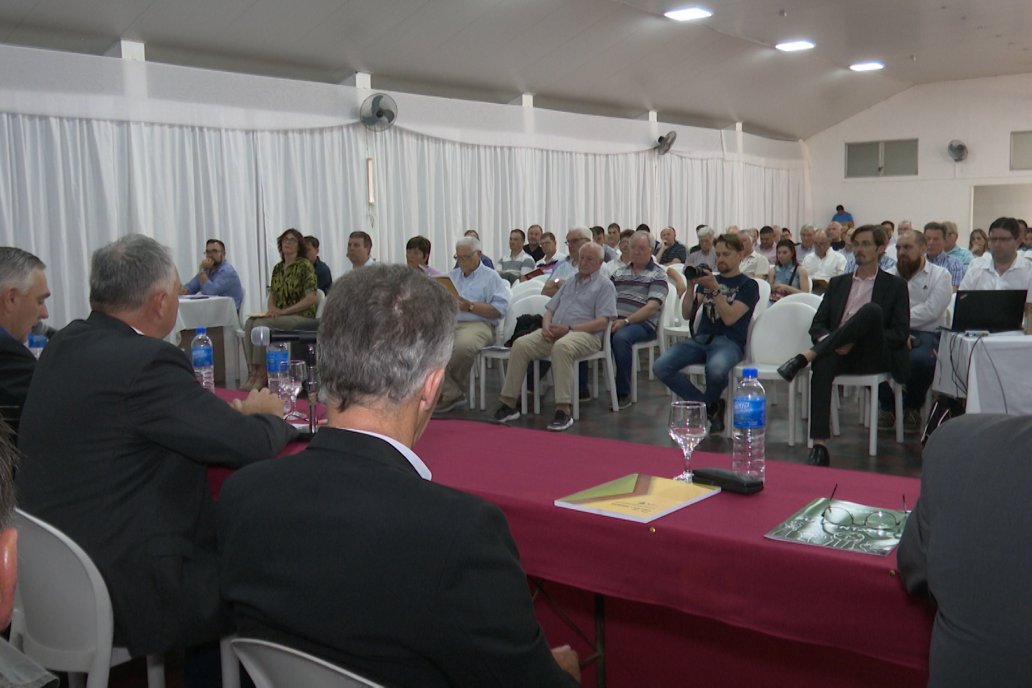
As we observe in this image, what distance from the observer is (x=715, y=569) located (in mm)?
1688

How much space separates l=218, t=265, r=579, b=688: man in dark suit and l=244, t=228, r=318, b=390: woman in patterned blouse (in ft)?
19.7

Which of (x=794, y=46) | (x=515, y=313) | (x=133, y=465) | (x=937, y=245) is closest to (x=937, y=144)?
(x=794, y=46)

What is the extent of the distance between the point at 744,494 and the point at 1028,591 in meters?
0.75

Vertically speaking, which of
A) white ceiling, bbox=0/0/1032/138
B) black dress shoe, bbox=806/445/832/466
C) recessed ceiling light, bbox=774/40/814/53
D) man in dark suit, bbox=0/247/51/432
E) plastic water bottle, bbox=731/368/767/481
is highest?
recessed ceiling light, bbox=774/40/814/53

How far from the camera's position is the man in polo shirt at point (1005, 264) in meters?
5.32

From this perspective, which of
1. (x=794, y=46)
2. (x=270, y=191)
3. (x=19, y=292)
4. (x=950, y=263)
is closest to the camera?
(x=19, y=292)

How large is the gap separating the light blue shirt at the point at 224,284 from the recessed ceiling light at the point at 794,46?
28.2ft

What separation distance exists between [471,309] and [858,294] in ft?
8.69

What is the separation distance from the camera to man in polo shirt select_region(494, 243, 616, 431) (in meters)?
6.03

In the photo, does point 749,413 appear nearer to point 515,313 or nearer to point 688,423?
point 688,423

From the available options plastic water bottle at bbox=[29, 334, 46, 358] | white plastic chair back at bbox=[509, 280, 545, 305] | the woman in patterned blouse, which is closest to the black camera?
white plastic chair back at bbox=[509, 280, 545, 305]

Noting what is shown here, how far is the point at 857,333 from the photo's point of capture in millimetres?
4887

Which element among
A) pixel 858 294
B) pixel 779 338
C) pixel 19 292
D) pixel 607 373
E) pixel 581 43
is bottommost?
pixel 607 373

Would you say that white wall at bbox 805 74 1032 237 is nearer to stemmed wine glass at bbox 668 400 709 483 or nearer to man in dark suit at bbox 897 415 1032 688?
stemmed wine glass at bbox 668 400 709 483
